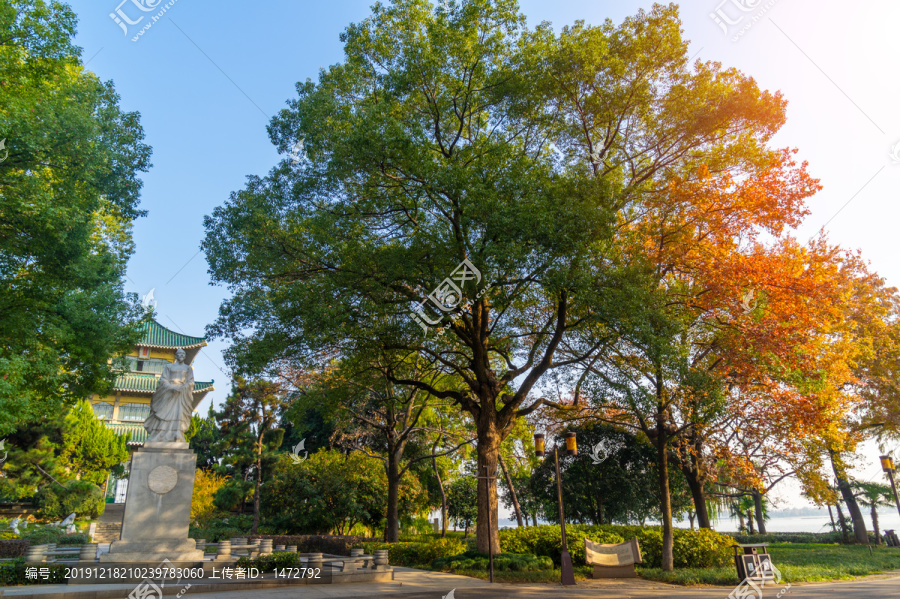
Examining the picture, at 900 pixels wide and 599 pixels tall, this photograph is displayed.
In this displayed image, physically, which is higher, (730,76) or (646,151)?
(730,76)

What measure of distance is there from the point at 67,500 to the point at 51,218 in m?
21.6

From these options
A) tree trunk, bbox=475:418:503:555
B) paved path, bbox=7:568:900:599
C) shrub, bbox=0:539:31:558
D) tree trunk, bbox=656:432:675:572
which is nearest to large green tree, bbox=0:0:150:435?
shrub, bbox=0:539:31:558

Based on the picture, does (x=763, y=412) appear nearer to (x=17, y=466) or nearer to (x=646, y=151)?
(x=646, y=151)

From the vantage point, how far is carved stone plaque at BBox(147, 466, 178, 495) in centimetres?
1156

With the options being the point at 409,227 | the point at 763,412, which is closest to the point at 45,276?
the point at 409,227

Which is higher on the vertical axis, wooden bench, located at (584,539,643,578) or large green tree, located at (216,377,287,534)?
large green tree, located at (216,377,287,534)

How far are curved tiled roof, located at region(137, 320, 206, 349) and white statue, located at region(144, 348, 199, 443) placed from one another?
102 ft

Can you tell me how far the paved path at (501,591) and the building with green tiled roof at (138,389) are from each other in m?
31.2

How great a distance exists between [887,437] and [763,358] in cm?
2597

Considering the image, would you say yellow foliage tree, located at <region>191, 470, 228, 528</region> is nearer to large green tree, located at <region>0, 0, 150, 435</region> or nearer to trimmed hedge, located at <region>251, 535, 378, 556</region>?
trimmed hedge, located at <region>251, 535, 378, 556</region>

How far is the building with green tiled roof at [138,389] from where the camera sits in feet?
125

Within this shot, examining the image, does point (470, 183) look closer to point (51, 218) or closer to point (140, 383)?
point (51, 218)

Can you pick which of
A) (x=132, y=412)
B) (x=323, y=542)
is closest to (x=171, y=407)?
(x=323, y=542)

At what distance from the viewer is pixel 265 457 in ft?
90.9
